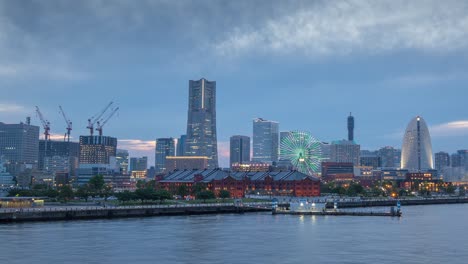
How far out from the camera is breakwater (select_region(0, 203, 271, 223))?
118m

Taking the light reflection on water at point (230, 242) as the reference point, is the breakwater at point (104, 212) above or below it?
above

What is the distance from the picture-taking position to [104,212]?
131 metres

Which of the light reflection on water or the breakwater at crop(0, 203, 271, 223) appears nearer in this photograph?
the light reflection on water

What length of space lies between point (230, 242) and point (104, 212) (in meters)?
53.6

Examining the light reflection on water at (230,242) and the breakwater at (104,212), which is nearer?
the light reflection on water at (230,242)

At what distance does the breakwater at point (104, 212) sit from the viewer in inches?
4633

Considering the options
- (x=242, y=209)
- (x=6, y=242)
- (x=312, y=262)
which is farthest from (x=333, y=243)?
(x=242, y=209)

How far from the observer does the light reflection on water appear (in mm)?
70250

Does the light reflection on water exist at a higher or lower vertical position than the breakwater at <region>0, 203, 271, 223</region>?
lower

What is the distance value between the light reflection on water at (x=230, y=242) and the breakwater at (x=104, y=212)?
22.0ft

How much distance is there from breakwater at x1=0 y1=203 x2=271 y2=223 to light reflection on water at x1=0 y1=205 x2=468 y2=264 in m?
6.71

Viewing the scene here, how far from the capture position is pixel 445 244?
280ft

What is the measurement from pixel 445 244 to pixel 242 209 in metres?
80.2

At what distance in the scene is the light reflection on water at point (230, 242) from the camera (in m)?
70.2
